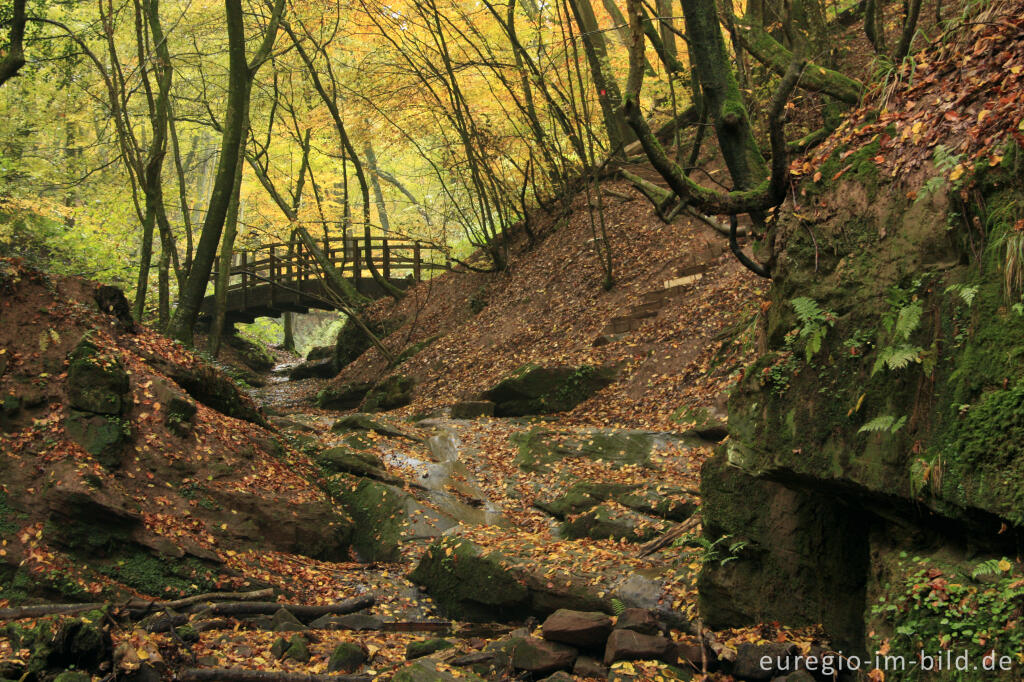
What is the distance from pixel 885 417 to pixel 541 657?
8.83 ft

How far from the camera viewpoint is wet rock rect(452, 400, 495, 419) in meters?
13.4

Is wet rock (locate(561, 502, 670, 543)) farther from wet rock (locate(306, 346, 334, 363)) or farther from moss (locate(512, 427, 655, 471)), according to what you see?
wet rock (locate(306, 346, 334, 363))

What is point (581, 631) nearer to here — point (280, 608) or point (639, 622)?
point (639, 622)

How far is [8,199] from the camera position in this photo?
587 inches

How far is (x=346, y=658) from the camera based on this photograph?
16.9 feet

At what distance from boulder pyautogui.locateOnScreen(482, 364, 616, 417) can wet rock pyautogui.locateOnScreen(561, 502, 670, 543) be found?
4.75m

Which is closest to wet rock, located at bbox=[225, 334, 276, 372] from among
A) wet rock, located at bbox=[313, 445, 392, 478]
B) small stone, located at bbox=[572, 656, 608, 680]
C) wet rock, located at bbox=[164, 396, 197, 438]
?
wet rock, located at bbox=[313, 445, 392, 478]

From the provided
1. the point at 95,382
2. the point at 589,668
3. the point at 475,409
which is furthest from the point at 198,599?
the point at 475,409

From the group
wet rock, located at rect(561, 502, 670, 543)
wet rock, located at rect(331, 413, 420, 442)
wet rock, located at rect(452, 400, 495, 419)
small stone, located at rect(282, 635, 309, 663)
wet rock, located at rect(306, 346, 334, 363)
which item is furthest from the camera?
wet rock, located at rect(306, 346, 334, 363)

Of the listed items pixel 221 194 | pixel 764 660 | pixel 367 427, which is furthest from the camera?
pixel 367 427

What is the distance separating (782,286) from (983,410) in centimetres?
168

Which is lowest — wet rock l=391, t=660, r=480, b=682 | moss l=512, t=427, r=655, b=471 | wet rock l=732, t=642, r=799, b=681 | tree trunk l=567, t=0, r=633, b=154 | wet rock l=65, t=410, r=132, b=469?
wet rock l=391, t=660, r=480, b=682

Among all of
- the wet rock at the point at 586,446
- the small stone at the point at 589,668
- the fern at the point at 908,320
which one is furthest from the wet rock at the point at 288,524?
the fern at the point at 908,320

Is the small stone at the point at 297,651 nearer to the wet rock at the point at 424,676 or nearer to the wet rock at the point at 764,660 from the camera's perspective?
the wet rock at the point at 424,676
